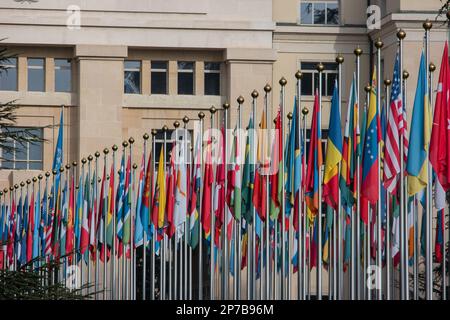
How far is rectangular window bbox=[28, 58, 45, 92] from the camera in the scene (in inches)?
2869

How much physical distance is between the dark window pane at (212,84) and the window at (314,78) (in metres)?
3.40

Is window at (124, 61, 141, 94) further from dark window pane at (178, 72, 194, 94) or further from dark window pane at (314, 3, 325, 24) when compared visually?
dark window pane at (314, 3, 325, 24)

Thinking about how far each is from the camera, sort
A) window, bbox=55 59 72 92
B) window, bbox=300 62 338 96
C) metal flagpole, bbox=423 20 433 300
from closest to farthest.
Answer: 1. metal flagpole, bbox=423 20 433 300
2. window, bbox=300 62 338 96
3. window, bbox=55 59 72 92

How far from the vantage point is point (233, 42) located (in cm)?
7219

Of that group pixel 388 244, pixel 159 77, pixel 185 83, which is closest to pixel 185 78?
pixel 185 83

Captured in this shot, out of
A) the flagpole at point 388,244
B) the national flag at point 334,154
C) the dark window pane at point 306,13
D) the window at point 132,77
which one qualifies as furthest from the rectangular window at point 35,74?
the national flag at point 334,154

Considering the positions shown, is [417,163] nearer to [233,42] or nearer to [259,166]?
[259,166]

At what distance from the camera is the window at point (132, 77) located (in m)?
73.2

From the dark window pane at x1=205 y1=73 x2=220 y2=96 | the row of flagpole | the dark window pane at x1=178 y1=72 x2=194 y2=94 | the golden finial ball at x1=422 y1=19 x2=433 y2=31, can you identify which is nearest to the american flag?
the row of flagpole

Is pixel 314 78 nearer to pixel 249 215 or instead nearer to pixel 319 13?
pixel 319 13

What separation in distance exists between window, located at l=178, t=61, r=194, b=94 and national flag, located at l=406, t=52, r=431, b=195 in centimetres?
3823

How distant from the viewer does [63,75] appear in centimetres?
7344
